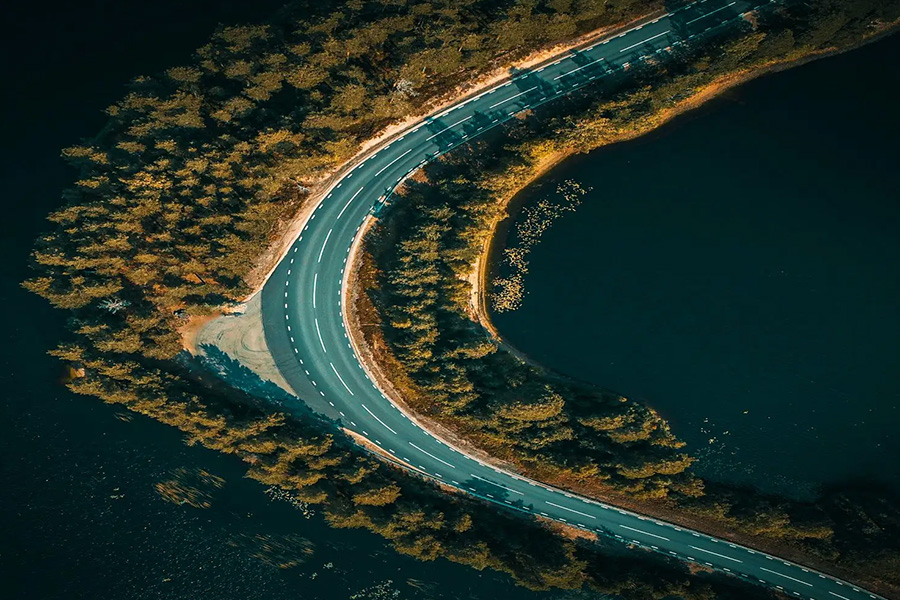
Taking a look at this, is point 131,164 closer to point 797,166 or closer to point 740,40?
point 740,40

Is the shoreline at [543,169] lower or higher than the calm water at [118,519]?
higher

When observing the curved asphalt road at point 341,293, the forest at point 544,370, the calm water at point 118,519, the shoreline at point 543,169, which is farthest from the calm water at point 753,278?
the calm water at point 118,519

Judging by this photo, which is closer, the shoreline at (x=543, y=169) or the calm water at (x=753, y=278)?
the calm water at (x=753, y=278)

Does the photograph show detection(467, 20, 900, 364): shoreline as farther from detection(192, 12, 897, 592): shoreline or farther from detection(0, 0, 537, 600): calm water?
detection(0, 0, 537, 600): calm water

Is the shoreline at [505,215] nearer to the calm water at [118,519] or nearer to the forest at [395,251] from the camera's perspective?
the forest at [395,251]

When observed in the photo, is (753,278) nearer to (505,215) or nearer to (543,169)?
(543,169)

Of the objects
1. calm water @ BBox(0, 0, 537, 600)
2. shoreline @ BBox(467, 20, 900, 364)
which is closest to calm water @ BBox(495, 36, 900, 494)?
shoreline @ BBox(467, 20, 900, 364)

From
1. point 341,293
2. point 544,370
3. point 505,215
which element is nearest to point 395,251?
point 341,293
